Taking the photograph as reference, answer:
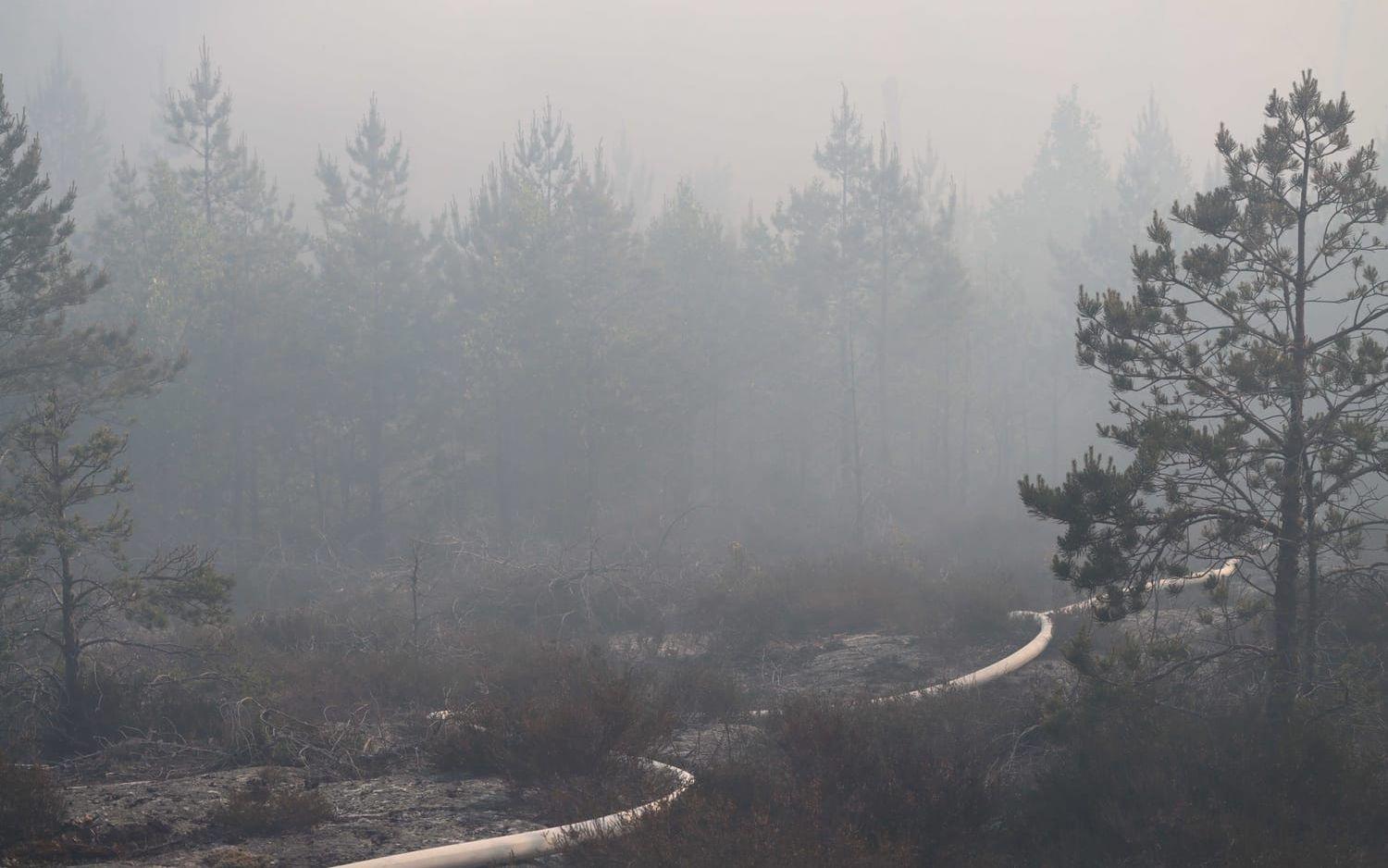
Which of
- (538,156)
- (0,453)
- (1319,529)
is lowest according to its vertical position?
(1319,529)

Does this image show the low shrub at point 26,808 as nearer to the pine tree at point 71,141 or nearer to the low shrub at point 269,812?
the low shrub at point 269,812

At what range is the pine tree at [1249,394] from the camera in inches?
339

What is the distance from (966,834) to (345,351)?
1159 inches

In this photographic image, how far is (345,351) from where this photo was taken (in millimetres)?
32500

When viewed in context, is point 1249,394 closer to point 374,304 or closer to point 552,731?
point 552,731

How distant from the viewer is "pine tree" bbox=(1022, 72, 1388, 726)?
8.60 metres

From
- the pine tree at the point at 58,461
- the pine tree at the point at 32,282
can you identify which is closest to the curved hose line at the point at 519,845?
the pine tree at the point at 58,461

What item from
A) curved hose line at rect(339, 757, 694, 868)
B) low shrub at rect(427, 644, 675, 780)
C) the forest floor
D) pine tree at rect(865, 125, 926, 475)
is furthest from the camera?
pine tree at rect(865, 125, 926, 475)

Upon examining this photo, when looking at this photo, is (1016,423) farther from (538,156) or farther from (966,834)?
(966,834)

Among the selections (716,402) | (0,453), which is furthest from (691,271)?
(0,453)

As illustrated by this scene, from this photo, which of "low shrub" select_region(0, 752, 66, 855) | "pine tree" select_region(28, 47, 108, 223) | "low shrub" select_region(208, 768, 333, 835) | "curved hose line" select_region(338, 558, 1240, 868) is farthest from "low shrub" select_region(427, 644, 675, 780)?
"pine tree" select_region(28, 47, 108, 223)

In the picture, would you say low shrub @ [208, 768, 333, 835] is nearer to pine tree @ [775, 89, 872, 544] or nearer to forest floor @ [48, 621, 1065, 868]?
forest floor @ [48, 621, 1065, 868]

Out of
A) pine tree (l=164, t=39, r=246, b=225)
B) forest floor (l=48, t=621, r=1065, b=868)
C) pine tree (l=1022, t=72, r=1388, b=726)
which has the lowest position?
forest floor (l=48, t=621, r=1065, b=868)

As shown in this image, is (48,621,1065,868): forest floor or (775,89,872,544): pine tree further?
(775,89,872,544): pine tree
